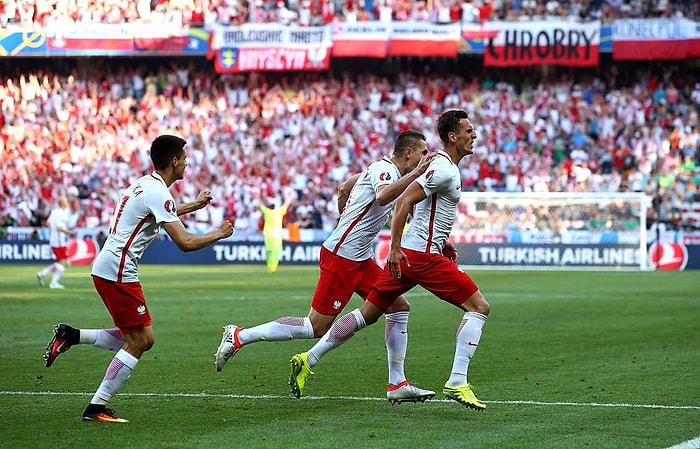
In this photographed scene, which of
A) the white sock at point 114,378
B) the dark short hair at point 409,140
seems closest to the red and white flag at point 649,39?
the dark short hair at point 409,140

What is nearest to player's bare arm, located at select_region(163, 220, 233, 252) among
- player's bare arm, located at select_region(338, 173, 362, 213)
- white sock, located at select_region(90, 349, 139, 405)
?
white sock, located at select_region(90, 349, 139, 405)

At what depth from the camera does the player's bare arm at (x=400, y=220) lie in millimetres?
8930

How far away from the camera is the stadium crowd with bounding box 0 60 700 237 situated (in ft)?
124

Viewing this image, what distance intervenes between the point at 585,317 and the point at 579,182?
19.3 metres

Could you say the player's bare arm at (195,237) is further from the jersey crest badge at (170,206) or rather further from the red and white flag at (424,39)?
the red and white flag at (424,39)

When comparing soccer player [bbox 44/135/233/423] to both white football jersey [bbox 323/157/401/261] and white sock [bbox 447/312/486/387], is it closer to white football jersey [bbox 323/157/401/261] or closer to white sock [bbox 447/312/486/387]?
white football jersey [bbox 323/157/401/261]

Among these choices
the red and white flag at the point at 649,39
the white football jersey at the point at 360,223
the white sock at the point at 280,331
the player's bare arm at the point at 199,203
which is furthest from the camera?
the red and white flag at the point at 649,39

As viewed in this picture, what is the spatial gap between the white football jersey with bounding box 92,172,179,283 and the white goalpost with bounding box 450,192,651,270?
25909mm

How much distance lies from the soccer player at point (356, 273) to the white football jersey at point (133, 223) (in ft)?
4.63

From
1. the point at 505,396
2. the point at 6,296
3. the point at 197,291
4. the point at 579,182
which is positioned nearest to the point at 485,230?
the point at 579,182

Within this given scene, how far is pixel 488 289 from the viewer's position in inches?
974

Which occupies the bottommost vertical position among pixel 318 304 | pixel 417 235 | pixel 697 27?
pixel 318 304

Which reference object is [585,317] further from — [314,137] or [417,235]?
[314,137]

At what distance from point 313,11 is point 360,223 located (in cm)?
3412
